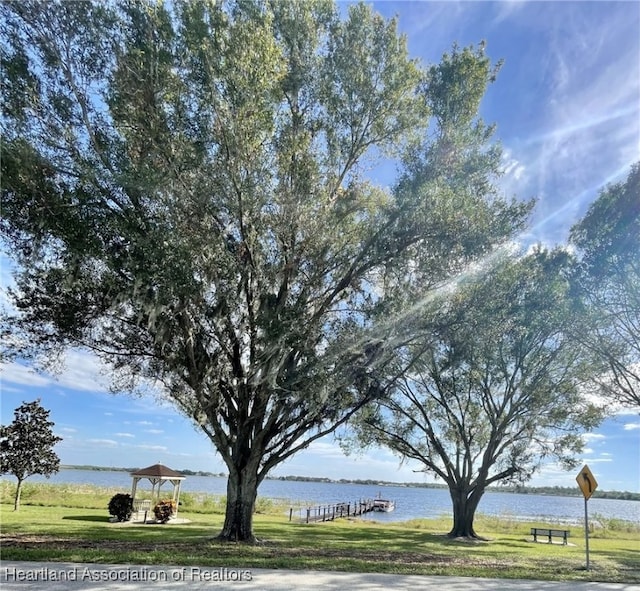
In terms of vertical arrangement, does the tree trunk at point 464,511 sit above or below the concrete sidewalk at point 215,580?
below

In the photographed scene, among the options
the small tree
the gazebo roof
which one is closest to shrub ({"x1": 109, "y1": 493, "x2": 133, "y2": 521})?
the gazebo roof

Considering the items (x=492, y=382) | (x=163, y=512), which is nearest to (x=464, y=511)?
(x=492, y=382)

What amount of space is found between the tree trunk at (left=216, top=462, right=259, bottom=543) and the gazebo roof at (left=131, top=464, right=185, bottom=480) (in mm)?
7858

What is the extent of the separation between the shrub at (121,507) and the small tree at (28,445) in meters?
3.77

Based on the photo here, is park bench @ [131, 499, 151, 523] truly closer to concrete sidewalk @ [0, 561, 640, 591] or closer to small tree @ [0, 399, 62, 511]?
small tree @ [0, 399, 62, 511]

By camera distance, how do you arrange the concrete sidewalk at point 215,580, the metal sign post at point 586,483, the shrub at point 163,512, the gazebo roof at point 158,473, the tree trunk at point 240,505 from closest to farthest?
the concrete sidewalk at point 215,580 → the metal sign post at point 586,483 → the tree trunk at point 240,505 → the shrub at point 163,512 → the gazebo roof at point 158,473

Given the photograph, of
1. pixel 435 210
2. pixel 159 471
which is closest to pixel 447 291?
pixel 435 210

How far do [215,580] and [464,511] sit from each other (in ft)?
51.4

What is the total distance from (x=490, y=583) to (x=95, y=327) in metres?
9.68

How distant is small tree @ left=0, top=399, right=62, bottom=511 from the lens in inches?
722

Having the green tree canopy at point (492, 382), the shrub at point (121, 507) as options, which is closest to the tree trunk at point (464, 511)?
the green tree canopy at point (492, 382)

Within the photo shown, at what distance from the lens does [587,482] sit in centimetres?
1102

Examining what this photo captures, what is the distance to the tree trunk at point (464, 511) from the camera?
767 inches

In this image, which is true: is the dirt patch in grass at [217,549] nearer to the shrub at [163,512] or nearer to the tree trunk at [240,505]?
the tree trunk at [240,505]
